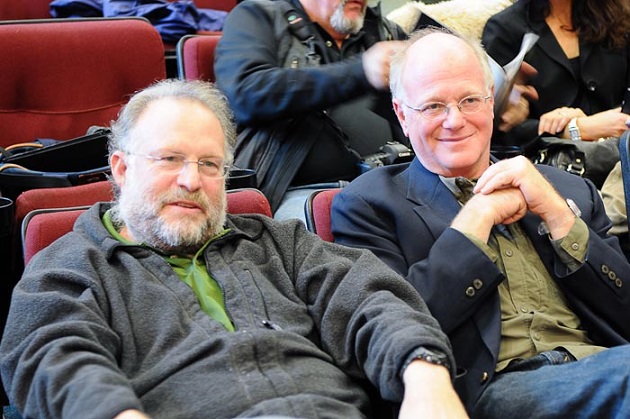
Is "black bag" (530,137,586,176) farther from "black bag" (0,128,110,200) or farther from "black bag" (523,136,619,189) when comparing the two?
"black bag" (0,128,110,200)

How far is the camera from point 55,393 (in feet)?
4.02

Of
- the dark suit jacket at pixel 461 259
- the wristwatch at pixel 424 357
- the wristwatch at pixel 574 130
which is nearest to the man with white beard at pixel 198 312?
the wristwatch at pixel 424 357

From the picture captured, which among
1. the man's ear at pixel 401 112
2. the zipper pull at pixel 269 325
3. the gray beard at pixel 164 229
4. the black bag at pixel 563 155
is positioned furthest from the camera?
the black bag at pixel 563 155

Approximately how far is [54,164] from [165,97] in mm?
595

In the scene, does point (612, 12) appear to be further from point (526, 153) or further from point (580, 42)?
point (526, 153)

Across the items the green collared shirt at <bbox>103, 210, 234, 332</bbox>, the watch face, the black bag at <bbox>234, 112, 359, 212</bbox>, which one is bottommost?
the black bag at <bbox>234, 112, 359, 212</bbox>

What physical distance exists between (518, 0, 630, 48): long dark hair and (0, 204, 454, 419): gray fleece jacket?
1622 millimetres

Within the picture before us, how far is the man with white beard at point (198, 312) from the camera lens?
131 cm

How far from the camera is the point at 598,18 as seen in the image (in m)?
2.91

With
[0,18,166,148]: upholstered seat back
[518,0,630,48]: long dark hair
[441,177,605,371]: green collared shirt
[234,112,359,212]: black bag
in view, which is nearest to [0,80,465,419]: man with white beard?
[441,177,605,371]: green collared shirt

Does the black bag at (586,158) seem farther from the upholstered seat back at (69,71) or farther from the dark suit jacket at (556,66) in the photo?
the upholstered seat back at (69,71)

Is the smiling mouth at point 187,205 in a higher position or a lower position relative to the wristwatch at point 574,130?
higher

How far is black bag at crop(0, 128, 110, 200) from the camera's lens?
206 centimetres

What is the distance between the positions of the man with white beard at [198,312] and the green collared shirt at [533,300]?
239 mm
